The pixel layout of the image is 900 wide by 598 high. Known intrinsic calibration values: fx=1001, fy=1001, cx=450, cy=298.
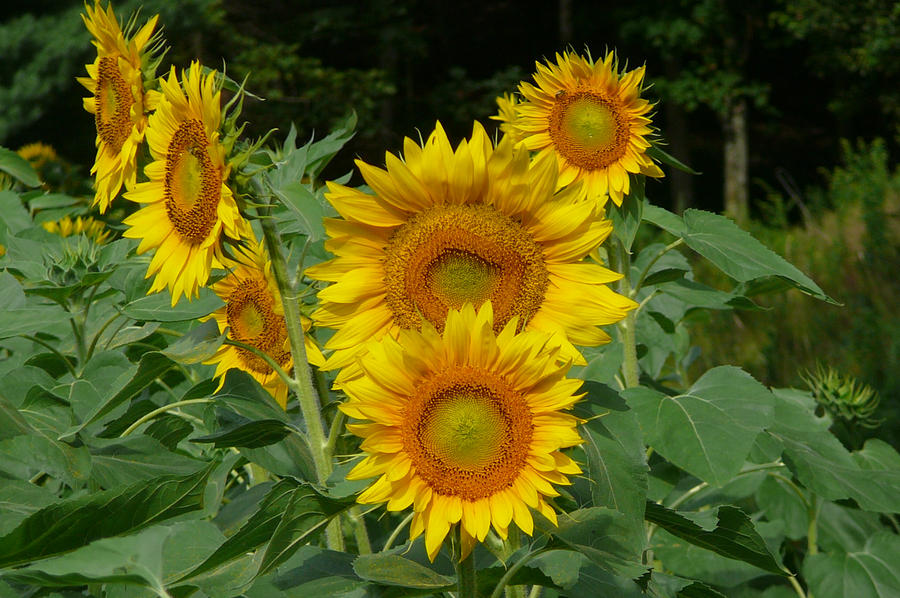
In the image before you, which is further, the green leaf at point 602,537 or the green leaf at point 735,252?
the green leaf at point 735,252

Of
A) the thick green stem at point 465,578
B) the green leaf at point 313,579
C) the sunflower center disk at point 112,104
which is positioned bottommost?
the green leaf at point 313,579

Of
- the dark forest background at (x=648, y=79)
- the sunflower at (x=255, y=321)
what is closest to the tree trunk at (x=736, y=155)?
the dark forest background at (x=648, y=79)

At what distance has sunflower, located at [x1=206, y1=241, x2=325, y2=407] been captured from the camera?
163 centimetres

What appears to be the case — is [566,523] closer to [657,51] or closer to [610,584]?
[610,584]

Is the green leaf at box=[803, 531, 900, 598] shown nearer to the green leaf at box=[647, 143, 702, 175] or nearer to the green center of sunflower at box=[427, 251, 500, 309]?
the green leaf at box=[647, 143, 702, 175]

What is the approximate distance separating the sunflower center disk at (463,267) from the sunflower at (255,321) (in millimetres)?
351

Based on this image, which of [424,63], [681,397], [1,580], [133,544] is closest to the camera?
[133,544]

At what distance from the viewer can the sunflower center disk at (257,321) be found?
5.42 feet

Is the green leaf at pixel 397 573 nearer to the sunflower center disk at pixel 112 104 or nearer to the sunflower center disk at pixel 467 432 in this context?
the sunflower center disk at pixel 467 432

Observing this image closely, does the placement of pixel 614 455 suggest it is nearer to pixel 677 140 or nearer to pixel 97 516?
pixel 97 516

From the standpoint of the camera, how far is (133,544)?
847 mm

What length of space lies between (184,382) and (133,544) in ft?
4.58

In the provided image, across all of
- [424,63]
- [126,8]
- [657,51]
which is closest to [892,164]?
[657,51]

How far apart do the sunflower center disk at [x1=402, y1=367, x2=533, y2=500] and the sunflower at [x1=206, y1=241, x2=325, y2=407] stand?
1.43 feet
